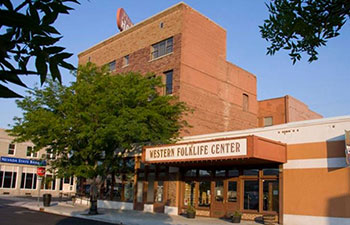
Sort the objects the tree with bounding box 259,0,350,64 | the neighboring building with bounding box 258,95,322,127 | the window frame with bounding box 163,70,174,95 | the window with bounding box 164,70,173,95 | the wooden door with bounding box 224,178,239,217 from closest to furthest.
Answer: the tree with bounding box 259,0,350,64 < the wooden door with bounding box 224,178,239,217 < the window frame with bounding box 163,70,174,95 < the window with bounding box 164,70,173,95 < the neighboring building with bounding box 258,95,322,127

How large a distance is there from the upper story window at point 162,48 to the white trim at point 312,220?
1656cm

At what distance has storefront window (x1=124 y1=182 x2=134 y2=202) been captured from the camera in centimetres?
3017

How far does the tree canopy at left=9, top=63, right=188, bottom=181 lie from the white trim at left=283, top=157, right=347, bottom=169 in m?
7.93

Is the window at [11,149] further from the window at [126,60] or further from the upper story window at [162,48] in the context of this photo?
the upper story window at [162,48]

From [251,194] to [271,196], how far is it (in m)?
1.36

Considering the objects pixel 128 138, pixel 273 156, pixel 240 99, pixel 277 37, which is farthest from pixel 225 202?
pixel 277 37

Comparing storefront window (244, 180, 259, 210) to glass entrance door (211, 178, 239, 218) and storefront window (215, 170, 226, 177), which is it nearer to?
glass entrance door (211, 178, 239, 218)

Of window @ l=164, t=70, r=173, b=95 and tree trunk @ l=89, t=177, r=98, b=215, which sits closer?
tree trunk @ l=89, t=177, r=98, b=215

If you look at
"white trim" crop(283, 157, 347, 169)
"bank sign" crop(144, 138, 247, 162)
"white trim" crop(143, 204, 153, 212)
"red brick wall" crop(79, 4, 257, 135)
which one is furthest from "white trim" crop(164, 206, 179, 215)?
"white trim" crop(283, 157, 347, 169)

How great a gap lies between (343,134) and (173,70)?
14.8m

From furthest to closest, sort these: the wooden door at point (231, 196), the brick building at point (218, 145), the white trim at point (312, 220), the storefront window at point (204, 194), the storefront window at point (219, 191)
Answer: the storefront window at point (204, 194)
the storefront window at point (219, 191)
the wooden door at point (231, 196)
the brick building at point (218, 145)
the white trim at point (312, 220)

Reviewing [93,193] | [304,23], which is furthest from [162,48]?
[304,23]

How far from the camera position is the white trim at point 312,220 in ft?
59.5

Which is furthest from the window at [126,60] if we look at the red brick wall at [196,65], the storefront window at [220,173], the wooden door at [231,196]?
the wooden door at [231,196]
